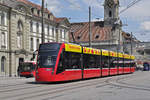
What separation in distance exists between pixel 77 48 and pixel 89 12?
2193cm

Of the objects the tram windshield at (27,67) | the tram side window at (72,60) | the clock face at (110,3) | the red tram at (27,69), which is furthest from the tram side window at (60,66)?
the clock face at (110,3)

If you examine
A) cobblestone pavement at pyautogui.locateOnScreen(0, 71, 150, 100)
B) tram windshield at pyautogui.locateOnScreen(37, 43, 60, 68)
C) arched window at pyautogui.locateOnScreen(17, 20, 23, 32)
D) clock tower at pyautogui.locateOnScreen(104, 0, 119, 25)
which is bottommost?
cobblestone pavement at pyautogui.locateOnScreen(0, 71, 150, 100)

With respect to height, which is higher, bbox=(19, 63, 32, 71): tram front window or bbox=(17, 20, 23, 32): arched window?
bbox=(17, 20, 23, 32): arched window

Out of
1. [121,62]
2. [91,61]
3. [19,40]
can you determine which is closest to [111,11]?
[19,40]

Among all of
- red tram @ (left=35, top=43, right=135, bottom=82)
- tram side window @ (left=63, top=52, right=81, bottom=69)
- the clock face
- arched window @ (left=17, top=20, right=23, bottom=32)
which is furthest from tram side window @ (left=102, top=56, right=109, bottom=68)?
the clock face

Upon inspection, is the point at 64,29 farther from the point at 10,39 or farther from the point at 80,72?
the point at 80,72

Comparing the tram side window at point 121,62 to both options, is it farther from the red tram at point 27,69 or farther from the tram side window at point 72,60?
the tram side window at point 72,60

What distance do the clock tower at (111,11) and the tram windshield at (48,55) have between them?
3128 inches

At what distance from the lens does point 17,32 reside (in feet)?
150

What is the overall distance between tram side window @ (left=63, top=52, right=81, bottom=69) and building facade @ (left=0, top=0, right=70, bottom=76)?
20.4 meters

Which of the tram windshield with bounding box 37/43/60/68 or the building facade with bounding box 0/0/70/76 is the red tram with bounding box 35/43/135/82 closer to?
the tram windshield with bounding box 37/43/60/68

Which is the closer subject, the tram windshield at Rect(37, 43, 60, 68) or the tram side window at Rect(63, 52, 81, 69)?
the tram windshield at Rect(37, 43, 60, 68)

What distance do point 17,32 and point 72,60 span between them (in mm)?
25187

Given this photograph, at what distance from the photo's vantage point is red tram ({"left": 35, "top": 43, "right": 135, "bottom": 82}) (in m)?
20.1
